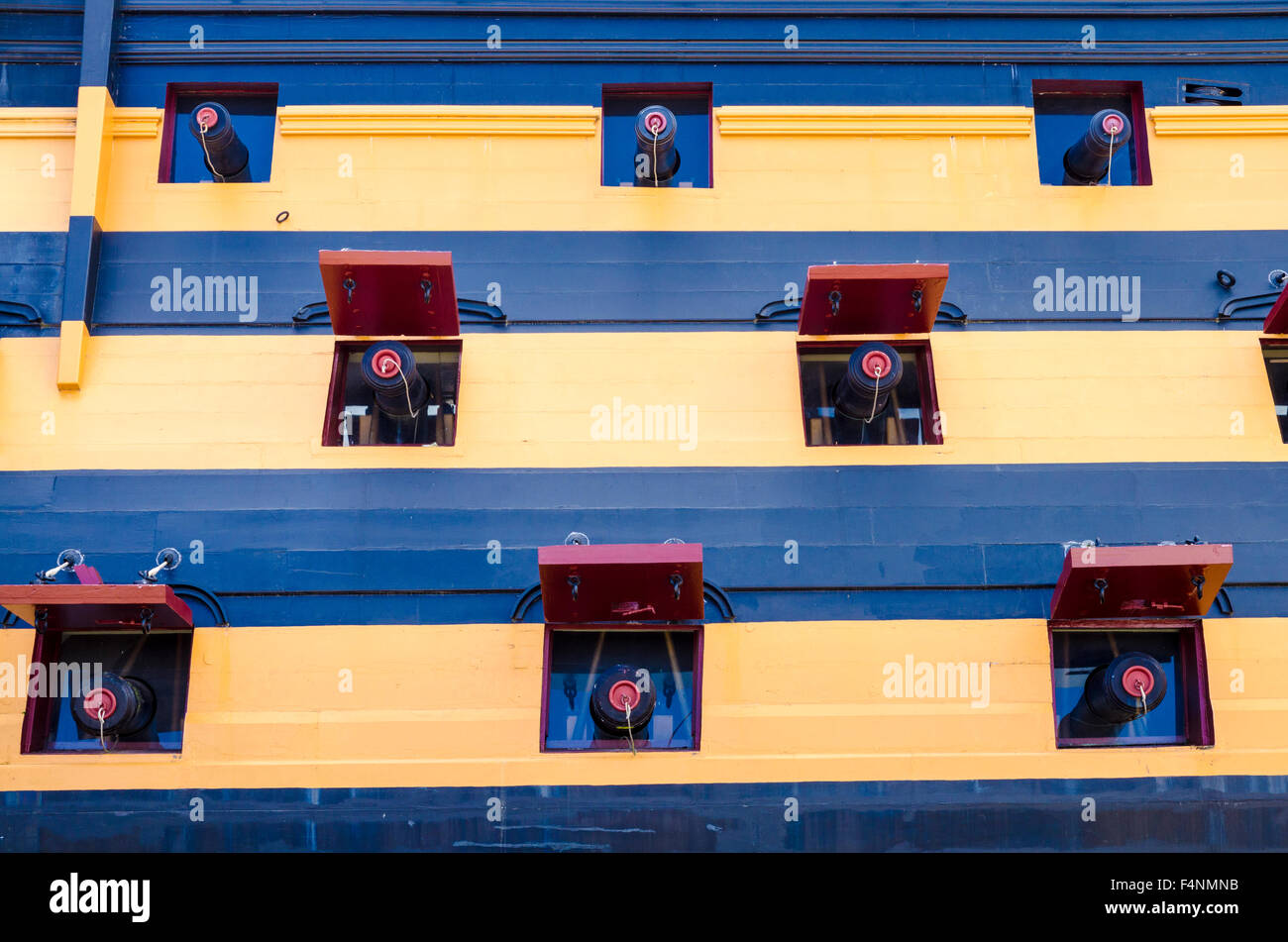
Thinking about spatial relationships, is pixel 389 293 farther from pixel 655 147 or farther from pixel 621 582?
pixel 621 582

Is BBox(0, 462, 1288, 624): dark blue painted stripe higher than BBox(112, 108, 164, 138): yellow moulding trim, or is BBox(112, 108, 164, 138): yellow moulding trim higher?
BBox(112, 108, 164, 138): yellow moulding trim

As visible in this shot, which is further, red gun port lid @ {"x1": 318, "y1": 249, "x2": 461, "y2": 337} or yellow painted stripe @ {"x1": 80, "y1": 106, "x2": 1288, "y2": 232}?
yellow painted stripe @ {"x1": 80, "y1": 106, "x2": 1288, "y2": 232}

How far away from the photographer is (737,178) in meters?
13.2

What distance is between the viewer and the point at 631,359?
40.7ft

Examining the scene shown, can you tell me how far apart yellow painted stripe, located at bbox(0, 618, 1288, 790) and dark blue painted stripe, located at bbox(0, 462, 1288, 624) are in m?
0.27

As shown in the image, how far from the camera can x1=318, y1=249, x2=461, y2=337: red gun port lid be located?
1144 cm

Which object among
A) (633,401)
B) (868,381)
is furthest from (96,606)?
(868,381)

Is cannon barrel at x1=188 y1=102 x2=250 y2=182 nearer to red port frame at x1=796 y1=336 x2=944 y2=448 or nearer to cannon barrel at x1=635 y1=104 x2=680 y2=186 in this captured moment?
cannon barrel at x1=635 y1=104 x2=680 y2=186

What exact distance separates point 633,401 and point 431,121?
3.85 meters

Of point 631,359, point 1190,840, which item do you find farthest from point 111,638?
point 1190,840

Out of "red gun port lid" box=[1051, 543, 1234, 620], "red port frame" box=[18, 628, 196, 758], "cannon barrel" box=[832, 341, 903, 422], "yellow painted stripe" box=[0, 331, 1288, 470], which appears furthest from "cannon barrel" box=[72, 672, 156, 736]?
"red gun port lid" box=[1051, 543, 1234, 620]

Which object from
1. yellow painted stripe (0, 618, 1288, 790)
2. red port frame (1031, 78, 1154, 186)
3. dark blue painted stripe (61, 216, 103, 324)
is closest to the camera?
yellow painted stripe (0, 618, 1288, 790)
